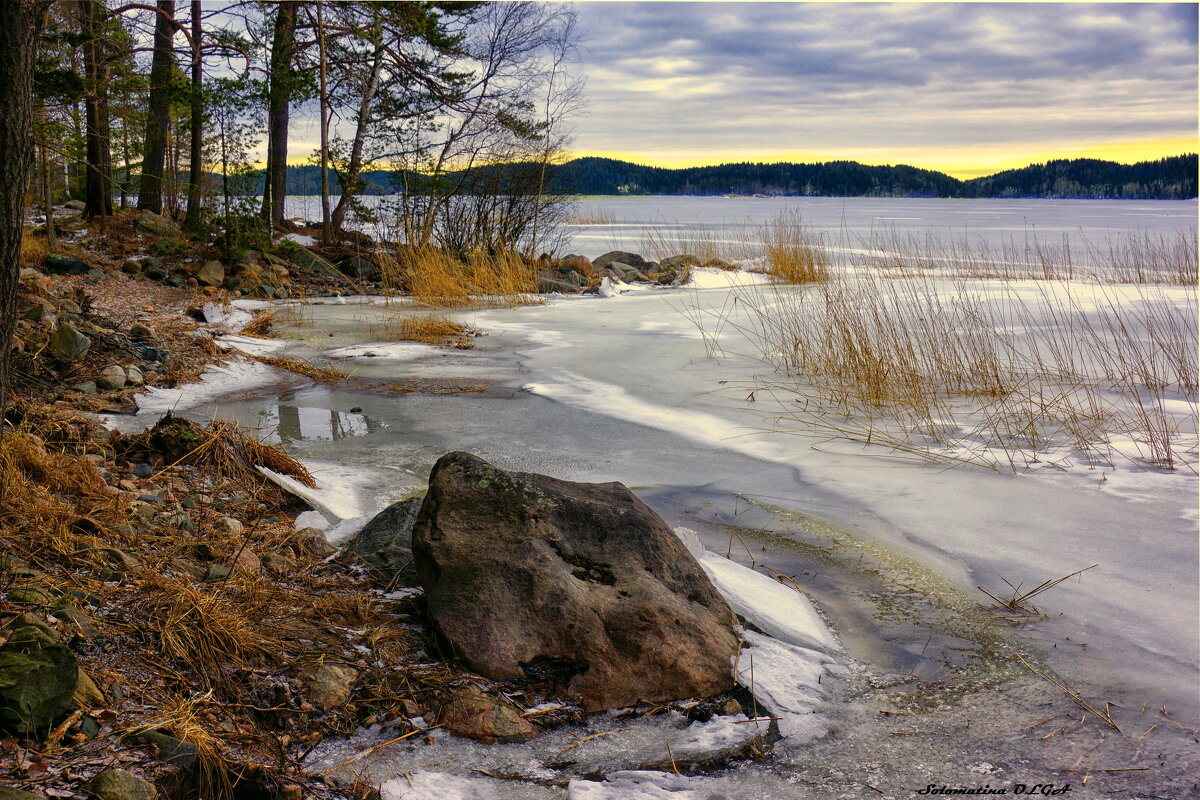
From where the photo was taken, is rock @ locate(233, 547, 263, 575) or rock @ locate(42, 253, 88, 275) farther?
rock @ locate(42, 253, 88, 275)

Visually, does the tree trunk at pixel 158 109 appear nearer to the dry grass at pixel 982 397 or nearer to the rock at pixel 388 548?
the dry grass at pixel 982 397

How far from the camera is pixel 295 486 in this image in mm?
3410

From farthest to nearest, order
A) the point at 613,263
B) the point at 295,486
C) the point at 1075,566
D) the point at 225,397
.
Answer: the point at 613,263 < the point at 225,397 < the point at 295,486 < the point at 1075,566

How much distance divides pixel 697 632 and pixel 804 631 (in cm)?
44

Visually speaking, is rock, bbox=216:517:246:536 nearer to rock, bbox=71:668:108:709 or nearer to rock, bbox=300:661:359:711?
rock, bbox=300:661:359:711

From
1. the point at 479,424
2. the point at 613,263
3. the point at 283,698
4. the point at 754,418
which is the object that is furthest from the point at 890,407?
the point at 613,263

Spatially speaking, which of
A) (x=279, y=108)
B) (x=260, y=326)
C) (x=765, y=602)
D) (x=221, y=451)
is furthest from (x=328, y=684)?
(x=279, y=108)

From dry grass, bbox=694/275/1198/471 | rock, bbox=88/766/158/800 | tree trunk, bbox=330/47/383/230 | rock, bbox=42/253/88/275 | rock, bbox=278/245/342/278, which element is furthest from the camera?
tree trunk, bbox=330/47/383/230

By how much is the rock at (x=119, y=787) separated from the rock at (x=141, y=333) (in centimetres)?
494

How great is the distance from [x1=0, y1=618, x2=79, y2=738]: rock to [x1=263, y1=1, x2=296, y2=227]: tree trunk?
10819mm

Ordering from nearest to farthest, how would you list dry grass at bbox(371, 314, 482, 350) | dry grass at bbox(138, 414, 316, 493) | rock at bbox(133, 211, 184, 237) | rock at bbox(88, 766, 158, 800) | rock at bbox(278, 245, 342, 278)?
rock at bbox(88, 766, 158, 800)
dry grass at bbox(138, 414, 316, 493)
dry grass at bbox(371, 314, 482, 350)
rock at bbox(278, 245, 342, 278)
rock at bbox(133, 211, 184, 237)

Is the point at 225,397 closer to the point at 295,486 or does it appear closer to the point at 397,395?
the point at 397,395

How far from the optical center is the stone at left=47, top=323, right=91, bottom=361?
15.9ft

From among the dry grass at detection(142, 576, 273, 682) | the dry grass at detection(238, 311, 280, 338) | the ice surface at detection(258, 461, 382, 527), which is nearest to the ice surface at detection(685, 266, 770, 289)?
the dry grass at detection(238, 311, 280, 338)
